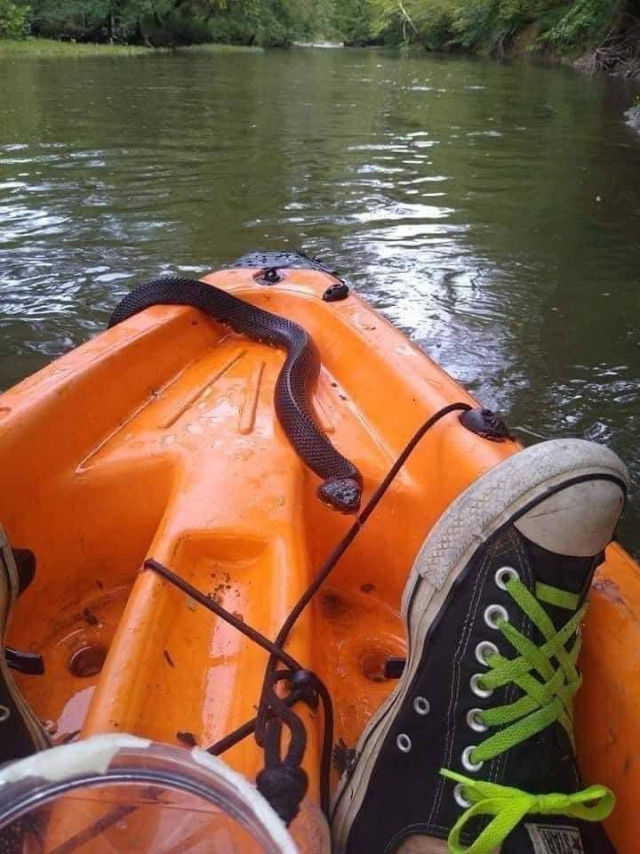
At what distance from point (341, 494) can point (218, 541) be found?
354 mm

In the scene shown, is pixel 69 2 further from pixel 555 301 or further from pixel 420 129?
pixel 555 301

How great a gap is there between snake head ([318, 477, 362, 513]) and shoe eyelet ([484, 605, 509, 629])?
0.63 metres

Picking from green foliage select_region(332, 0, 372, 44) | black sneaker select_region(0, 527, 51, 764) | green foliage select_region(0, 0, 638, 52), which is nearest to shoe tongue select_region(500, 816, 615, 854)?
black sneaker select_region(0, 527, 51, 764)

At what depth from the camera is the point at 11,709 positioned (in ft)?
3.65

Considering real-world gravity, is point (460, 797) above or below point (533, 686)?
below

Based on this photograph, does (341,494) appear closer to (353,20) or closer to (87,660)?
(87,660)

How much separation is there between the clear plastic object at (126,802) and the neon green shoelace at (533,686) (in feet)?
1.49

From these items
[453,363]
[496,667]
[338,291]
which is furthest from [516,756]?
[453,363]

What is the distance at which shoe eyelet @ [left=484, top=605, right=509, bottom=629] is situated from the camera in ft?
3.82

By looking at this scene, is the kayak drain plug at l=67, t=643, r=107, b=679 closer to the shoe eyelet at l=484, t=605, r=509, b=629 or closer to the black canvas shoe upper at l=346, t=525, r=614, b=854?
the black canvas shoe upper at l=346, t=525, r=614, b=854

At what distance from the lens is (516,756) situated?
3.65 feet

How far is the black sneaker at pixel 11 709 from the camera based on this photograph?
109 centimetres

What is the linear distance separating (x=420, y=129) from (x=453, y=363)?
27.2ft

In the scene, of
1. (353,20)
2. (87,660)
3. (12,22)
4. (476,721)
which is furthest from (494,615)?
(353,20)
